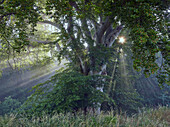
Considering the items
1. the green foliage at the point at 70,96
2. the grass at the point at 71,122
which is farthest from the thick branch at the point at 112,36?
the grass at the point at 71,122

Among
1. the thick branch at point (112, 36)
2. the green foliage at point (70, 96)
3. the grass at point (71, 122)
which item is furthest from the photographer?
the thick branch at point (112, 36)

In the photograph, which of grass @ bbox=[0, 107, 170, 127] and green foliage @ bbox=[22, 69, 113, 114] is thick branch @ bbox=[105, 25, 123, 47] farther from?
grass @ bbox=[0, 107, 170, 127]

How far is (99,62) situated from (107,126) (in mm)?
3836

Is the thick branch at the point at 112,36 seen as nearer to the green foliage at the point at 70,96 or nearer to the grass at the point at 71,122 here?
the green foliage at the point at 70,96

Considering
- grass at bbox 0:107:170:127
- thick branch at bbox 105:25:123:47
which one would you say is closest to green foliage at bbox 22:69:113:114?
grass at bbox 0:107:170:127

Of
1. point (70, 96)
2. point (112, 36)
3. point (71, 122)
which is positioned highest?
point (112, 36)

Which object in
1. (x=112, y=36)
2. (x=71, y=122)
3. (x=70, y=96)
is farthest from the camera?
(x=112, y=36)

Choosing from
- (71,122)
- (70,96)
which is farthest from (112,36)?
(71,122)

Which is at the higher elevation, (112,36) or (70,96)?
(112,36)

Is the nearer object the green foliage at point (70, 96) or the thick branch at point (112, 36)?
the green foliage at point (70, 96)

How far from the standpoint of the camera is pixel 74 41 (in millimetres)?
7898

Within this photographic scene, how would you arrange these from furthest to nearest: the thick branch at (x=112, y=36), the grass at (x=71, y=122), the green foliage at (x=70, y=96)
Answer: the thick branch at (x=112, y=36) < the green foliage at (x=70, y=96) < the grass at (x=71, y=122)

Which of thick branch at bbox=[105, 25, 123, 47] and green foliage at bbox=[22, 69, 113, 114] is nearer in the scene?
green foliage at bbox=[22, 69, 113, 114]

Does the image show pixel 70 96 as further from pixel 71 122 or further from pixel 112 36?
pixel 112 36
